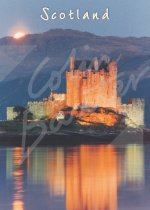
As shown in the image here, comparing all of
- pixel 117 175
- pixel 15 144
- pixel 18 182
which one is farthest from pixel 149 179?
pixel 15 144

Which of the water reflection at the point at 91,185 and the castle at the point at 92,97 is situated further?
the castle at the point at 92,97

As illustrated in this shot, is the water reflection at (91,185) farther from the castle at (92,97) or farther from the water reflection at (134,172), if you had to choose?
the castle at (92,97)

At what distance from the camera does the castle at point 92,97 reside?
64000 millimetres

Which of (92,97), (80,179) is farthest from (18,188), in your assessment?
(92,97)

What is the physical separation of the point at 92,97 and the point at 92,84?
1726 mm

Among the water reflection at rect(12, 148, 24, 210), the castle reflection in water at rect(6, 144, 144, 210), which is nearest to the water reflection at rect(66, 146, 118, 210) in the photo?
the castle reflection in water at rect(6, 144, 144, 210)

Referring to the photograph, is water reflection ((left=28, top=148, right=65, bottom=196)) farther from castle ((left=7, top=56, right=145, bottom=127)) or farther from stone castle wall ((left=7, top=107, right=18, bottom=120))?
stone castle wall ((left=7, top=107, right=18, bottom=120))

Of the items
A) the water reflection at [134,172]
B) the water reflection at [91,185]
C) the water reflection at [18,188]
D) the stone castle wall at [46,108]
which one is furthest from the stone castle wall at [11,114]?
the water reflection at [18,188]

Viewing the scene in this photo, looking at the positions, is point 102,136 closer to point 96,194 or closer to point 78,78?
point 78,78

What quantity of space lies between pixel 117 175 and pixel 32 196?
19.7 feet

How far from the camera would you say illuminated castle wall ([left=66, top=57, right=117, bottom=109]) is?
210 ft

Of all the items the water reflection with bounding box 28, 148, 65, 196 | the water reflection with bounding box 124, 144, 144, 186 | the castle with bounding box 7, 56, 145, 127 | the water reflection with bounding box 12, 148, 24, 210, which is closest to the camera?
the water reflection with bounding box 12, 148, 24, 210

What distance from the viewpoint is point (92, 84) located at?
66000mm

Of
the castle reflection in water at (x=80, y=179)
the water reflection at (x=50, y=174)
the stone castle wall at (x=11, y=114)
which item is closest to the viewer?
the castle reflection in water at (x=80, y=179)
